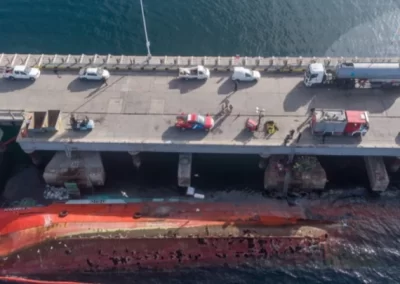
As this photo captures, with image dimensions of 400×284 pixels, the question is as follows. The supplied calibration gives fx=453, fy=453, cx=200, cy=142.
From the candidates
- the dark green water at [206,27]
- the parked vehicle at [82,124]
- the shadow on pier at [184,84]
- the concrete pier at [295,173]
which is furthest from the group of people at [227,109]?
the dark green water at [206,27]

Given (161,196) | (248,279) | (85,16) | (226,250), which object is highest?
(85,16)

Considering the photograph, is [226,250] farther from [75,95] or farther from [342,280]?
[75,95]

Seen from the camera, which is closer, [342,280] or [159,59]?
[342,280]

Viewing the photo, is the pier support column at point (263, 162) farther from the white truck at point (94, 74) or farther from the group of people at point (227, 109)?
the white truck at point (94, 74)

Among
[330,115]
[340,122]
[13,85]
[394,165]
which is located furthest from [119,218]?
[394,165]

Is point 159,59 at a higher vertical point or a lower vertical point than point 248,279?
higher

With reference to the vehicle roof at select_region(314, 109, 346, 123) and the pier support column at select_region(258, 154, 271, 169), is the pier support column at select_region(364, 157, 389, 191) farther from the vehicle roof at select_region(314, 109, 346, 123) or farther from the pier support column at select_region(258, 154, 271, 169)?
the pier support column at select_region(258, 154, 271, 169)

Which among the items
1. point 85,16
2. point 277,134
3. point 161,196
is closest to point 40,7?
point 85,16

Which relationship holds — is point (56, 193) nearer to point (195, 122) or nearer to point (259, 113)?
point (195, 122)

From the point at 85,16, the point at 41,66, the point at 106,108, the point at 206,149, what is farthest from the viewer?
the point at 85,16
